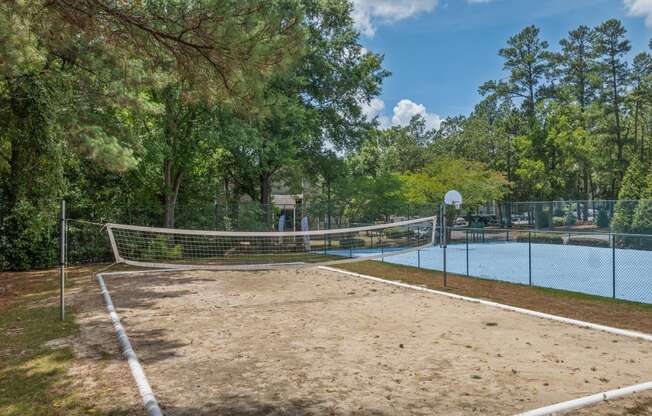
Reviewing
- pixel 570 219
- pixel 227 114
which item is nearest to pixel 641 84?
pixel 570 219

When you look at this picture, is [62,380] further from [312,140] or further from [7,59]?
[312,140]

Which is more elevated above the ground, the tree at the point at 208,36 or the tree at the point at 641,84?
the tree at the point at 641,84

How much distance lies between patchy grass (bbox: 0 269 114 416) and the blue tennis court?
9780 millimetres

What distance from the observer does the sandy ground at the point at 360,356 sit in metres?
4.40

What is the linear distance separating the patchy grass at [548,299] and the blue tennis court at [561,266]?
32.5 inches

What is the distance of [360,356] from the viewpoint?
5879mm

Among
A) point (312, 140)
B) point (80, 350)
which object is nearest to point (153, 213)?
point (312, 140)

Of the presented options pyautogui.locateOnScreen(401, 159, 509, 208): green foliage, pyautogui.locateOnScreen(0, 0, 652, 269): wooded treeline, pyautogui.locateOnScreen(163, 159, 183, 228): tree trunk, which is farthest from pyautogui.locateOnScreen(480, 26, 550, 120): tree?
pyautogui.locateOnScreen(163, 159, 183, 228): tree trunk

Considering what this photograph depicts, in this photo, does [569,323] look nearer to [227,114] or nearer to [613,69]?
[227,114]

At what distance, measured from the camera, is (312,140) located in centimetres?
2550

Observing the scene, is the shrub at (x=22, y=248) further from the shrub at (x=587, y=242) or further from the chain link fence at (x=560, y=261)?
the shrub at (x=587, y=242)

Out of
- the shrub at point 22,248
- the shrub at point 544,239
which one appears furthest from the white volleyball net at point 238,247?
the shrub at point 544,239

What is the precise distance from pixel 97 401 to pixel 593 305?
8.88 meters

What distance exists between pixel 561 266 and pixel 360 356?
46.7 feet
